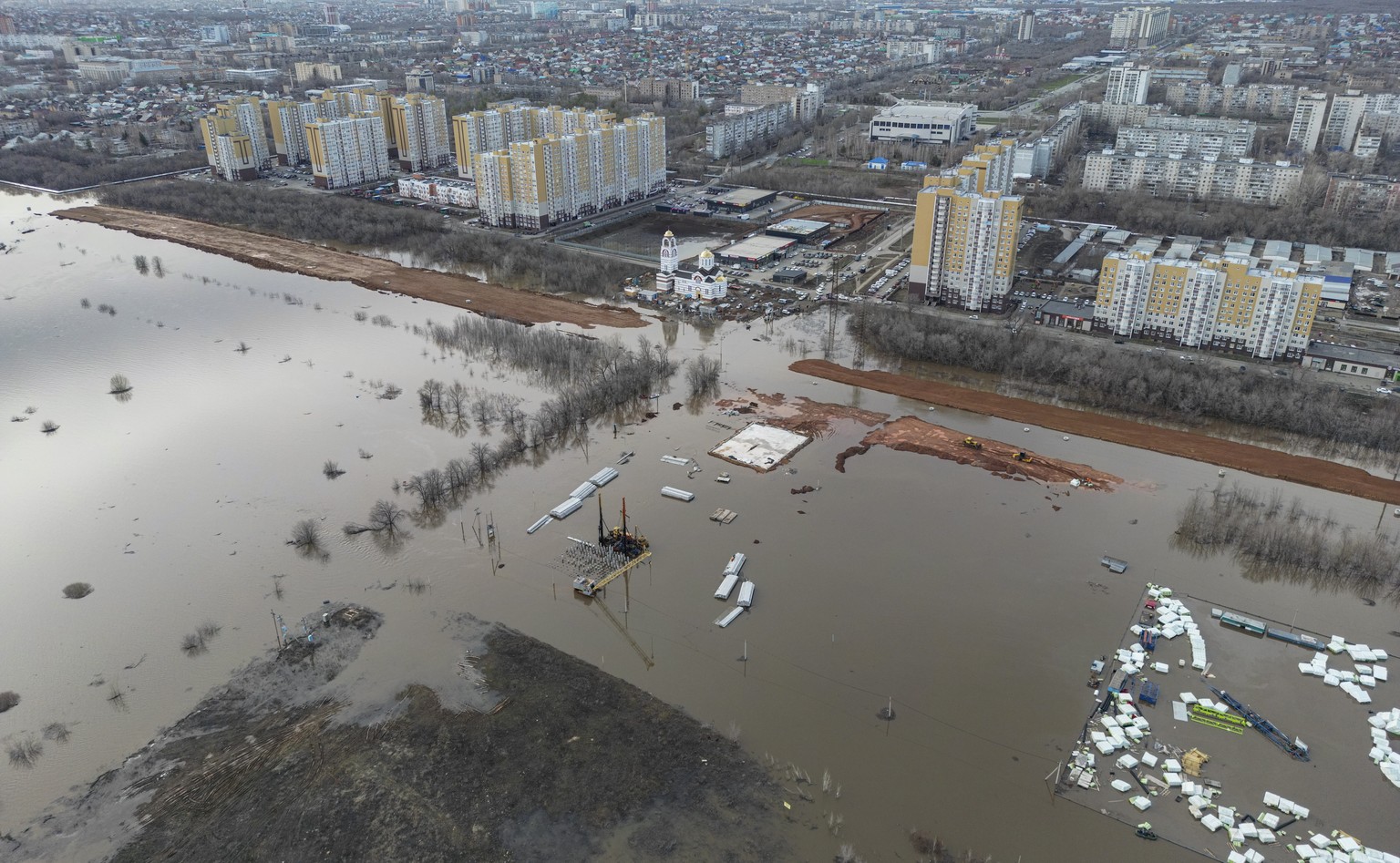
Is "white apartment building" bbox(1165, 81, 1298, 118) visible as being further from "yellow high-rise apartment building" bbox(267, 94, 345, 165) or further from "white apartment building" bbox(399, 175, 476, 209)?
"yellow high-rise apartment building" bbox(267, 94, 345, 165)

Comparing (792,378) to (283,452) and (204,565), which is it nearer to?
(283,452)

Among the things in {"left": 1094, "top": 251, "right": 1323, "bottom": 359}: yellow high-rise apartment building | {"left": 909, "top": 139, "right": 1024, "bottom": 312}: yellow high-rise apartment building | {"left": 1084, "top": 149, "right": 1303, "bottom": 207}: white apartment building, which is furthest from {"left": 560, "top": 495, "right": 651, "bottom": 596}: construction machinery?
{"left": 1084, "top": 149, "right": 1303, "bottom": 207}: white apartment building

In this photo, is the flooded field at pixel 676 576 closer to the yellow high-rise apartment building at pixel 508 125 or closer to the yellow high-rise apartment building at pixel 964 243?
the yellow high-rise apartment building at pixel 964 243

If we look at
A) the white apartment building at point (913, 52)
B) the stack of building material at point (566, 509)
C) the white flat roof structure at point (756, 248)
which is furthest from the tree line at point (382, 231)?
the white apartment building at point (913, 52)

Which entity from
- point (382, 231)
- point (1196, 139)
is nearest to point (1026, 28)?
point (1196, 139)

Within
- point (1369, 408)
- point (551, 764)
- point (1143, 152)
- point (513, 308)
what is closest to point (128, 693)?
point (551, 764)

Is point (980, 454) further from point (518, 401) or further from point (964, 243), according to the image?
point (518, 401)
